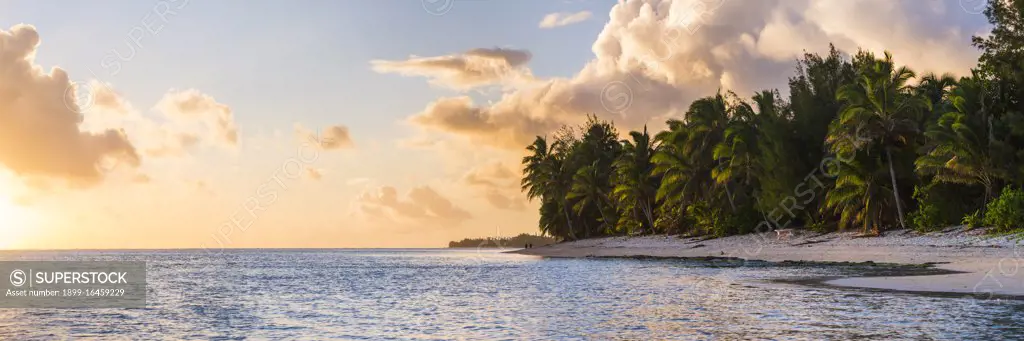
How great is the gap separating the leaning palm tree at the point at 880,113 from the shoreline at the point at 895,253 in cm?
556

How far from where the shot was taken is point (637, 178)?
83.1 m

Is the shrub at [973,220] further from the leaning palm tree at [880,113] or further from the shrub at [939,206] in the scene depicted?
the leaning palm tree at [880,113]

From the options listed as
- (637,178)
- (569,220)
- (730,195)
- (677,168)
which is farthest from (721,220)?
(569,220)

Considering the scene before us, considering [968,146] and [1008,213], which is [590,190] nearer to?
[968,146]

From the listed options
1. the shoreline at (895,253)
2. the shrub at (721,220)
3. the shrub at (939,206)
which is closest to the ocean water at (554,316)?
the shoreline at (895,253)

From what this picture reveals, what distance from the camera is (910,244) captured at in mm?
43188

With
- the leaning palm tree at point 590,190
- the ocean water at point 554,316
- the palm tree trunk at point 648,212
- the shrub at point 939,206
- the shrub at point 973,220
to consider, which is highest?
the leaning palm tree at point 590,190

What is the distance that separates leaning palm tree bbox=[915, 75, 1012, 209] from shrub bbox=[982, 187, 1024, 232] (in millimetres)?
2812

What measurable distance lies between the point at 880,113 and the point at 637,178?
35.2 m

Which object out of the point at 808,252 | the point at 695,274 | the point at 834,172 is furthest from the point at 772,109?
the point at 695,274

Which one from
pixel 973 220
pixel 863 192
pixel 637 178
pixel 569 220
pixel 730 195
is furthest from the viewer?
pixel 569 220

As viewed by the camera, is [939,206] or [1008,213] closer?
[1008,213]

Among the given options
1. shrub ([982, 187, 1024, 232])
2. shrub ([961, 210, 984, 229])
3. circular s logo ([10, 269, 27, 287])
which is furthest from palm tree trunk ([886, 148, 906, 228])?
circular s logo ([10, 269, 27, 287])

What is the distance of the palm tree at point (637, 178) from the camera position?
82.7 meters
